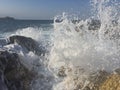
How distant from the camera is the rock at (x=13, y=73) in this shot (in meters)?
6.12

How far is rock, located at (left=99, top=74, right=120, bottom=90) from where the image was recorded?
553cm

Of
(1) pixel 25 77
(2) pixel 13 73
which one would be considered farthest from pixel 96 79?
(2) pixel 13 73

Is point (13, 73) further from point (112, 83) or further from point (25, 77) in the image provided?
point (112, 83)

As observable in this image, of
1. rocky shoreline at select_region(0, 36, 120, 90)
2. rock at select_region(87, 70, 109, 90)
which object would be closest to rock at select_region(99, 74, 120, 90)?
rocky shoreline at select_region(0, 36, 120, 90)

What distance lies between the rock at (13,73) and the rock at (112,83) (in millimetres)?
1509

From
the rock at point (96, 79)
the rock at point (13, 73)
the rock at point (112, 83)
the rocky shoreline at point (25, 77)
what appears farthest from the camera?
the rock at point (13, 73)

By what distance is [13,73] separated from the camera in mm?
6348

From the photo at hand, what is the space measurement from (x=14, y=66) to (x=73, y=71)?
1169 millimetres

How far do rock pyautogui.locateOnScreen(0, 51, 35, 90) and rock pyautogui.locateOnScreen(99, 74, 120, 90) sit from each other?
1509 mm

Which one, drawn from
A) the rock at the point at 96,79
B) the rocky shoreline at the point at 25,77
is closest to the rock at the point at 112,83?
the rocky shoreline at the point at 25,77

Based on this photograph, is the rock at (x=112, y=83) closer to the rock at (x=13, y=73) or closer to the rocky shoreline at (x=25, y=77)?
the rocky shoreline at (x=25, y=77)

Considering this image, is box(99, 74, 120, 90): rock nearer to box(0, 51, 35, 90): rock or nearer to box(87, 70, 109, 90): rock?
box(87, 70, 109, 90): rock

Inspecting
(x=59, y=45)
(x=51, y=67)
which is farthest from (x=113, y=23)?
(x=51, y=67)

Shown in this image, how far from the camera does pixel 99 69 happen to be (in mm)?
6418
